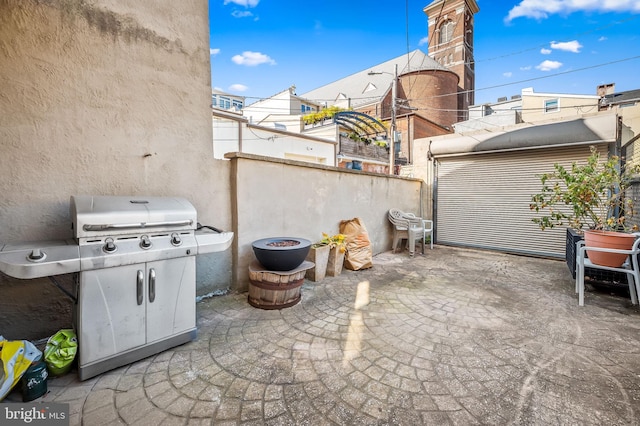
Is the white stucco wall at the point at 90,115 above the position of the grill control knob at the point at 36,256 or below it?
above

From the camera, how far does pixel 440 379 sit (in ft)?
5.78

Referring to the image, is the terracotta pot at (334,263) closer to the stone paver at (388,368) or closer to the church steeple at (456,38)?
the stone paver at (388,368)

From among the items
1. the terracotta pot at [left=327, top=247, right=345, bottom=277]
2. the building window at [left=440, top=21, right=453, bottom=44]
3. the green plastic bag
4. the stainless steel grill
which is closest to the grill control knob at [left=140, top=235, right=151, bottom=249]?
the stainless steel grill

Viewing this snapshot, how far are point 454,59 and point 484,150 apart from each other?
87.1 ft

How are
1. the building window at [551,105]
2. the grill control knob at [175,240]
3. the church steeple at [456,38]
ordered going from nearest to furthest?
the grill control knob at [175,240] → the building window at [551,105] → the church steeple at [456,38]

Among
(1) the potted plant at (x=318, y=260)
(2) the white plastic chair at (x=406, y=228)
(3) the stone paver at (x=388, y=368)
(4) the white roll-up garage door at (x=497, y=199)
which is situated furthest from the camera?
(2) the white plastic chair at (x=406, y=228)

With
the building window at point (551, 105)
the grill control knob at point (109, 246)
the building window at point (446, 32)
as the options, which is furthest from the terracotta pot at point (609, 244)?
the building window at point (446, 32)

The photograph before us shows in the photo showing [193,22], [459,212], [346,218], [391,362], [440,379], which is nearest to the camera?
[440,379]

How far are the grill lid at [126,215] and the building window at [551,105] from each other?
70.6 feet

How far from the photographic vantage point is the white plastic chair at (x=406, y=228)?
18.3 feet

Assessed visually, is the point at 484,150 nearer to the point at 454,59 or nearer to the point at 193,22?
the point at 193,22

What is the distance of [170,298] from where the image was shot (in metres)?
2.06

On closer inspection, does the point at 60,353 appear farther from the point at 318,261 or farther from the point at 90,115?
the point at 318,261

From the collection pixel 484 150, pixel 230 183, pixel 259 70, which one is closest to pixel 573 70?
pixel 484 150
